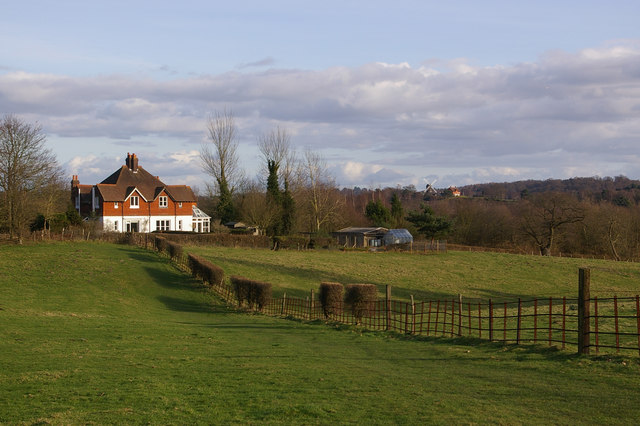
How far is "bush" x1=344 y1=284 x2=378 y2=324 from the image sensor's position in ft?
85.7

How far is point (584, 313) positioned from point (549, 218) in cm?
7192

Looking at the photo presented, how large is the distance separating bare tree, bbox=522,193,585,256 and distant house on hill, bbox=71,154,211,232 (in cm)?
4756

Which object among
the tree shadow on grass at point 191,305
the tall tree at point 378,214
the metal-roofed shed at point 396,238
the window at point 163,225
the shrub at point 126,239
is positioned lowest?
the tree shadow on grass at point 191,305

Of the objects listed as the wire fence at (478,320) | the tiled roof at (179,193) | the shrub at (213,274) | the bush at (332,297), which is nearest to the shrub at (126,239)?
the shrub at (213,274)

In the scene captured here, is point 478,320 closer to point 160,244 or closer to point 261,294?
point 261,294

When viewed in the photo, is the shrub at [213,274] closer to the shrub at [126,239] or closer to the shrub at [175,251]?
the shrub at [175,251]

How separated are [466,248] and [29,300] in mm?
58834

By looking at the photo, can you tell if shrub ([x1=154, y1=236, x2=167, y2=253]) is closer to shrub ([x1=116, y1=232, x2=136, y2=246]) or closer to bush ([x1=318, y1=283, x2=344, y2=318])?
shrub ([x1=116, y1=232, x2=136, y2=246])

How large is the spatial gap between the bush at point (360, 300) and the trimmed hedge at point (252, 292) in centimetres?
584

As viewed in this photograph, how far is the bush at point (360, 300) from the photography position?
2611 cm

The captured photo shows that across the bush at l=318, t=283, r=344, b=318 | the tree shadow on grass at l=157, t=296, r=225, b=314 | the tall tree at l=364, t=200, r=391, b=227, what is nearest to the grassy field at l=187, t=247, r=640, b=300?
the tree shadow on grass at l=157, t=296, r=225, b=314

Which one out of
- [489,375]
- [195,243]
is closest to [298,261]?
[195,243]

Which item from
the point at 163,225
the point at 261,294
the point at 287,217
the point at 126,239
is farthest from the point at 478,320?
the point at 163,225

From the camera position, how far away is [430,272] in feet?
174
